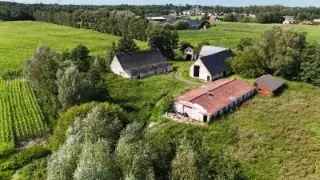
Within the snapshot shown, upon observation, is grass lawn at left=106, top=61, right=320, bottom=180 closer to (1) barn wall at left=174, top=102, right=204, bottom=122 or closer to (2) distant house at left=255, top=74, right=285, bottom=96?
(2) distant house at left=255, top=74, right=285, bottom=96

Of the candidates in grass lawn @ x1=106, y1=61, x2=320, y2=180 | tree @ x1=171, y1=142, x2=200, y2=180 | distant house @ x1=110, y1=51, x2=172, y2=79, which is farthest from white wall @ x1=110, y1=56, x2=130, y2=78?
tree @ x1=171, y1=142, x2=200, y2=180

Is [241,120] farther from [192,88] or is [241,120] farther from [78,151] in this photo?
[78,151]

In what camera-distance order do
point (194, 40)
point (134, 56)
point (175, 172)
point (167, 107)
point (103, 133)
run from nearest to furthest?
point (175, 172)
point (103, 133)
point (167, 107)
point (134, 56)
point (194, 40)

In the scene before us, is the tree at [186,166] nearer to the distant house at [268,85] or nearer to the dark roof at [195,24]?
the distant house at [268,85]

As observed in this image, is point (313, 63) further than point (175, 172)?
Yes

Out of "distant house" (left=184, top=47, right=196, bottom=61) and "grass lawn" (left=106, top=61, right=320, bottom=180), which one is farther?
"distant house" (left=184, top=47, right=196, bottom=61)

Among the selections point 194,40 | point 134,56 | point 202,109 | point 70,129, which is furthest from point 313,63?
point 194,40
